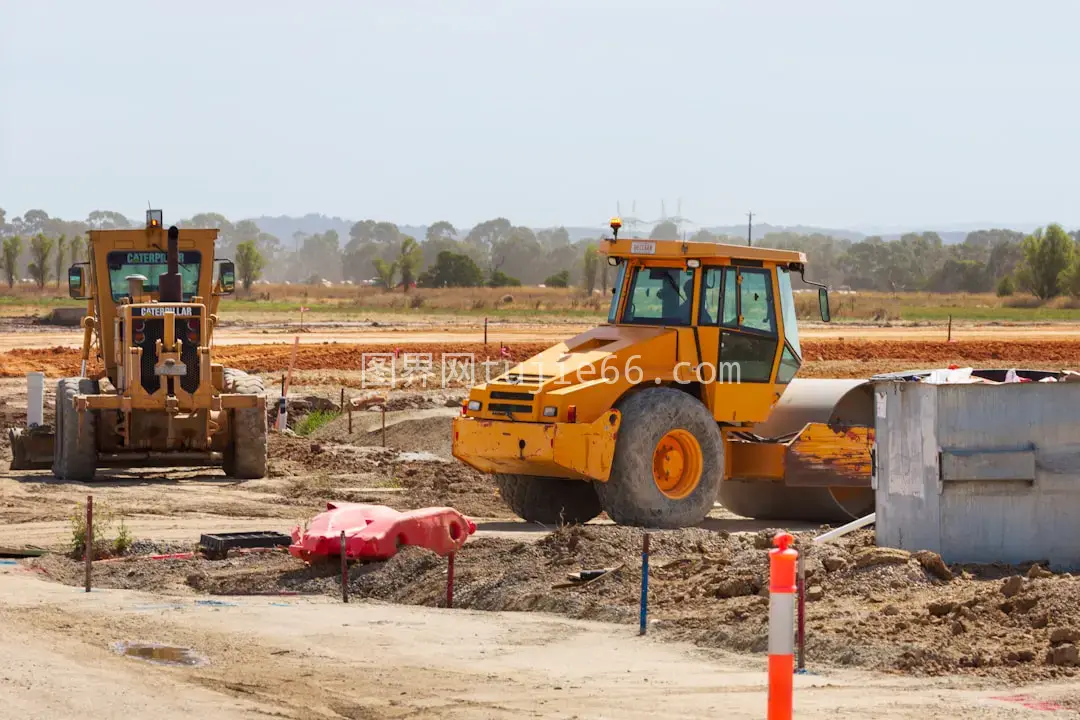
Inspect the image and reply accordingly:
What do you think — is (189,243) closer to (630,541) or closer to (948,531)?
(630,541)

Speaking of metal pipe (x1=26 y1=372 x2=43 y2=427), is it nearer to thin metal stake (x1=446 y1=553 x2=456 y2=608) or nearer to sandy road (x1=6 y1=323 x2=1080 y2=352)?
thin metal stake (x1=446 y1=553 x2=456 y2=608)

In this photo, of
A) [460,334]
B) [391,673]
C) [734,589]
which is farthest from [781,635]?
[460,334]

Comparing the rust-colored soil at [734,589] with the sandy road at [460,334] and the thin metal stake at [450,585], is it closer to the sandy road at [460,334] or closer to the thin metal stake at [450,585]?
the thin metal stake at [450,585]

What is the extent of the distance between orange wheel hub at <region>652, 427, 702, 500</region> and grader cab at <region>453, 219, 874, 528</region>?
0.01 m

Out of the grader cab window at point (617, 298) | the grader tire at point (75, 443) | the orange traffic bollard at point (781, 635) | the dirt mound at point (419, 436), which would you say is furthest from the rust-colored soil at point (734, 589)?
the dirt mound at point (419, 436)

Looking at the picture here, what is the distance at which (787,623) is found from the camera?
7383 mm

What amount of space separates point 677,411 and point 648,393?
0.32 m

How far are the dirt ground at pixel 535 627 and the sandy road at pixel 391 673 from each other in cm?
2

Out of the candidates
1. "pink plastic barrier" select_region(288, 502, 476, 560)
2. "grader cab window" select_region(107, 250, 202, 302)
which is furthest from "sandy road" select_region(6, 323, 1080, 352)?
"pink plastic barrier" select_region(288, 502, 476, 560)

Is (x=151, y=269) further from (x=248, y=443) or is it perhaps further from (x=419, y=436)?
(x=419, y=436)

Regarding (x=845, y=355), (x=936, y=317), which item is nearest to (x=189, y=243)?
(x=845, y=355)

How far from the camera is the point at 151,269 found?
73.3 ft

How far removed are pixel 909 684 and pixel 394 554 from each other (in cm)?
535

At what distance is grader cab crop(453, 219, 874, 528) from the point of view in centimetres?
1592
